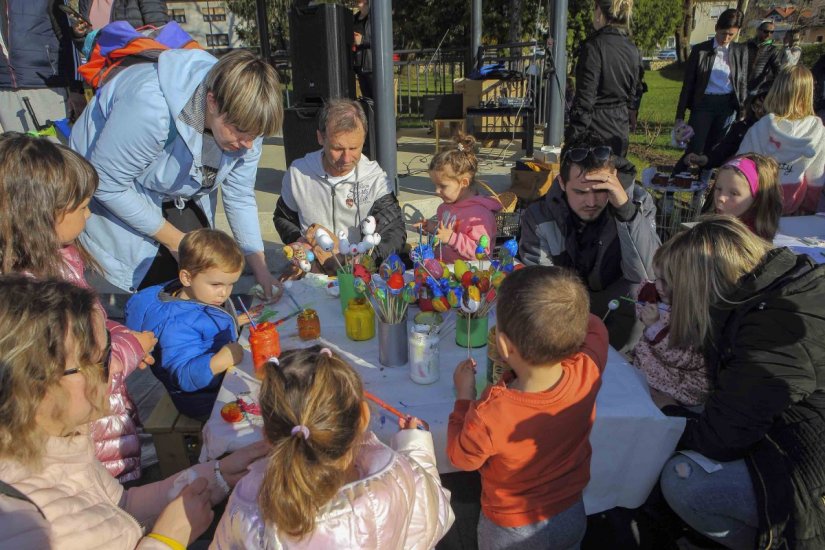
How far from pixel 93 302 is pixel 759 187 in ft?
9.63

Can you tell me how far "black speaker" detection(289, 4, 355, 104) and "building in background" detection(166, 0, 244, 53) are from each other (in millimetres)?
30757

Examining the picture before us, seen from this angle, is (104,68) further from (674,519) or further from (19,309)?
(674,519)

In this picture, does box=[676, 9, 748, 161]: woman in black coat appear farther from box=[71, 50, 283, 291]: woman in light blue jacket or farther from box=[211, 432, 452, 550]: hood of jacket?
box=[211, 432, 452, 550]: hood of jacket

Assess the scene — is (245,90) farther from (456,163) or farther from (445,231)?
(456,163)

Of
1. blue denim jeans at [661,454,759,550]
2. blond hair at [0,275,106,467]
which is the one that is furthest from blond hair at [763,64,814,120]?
blond hair at [0,275,106,467]

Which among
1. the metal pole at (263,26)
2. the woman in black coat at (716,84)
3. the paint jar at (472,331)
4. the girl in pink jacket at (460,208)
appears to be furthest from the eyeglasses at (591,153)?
the metal pole at (263,26)

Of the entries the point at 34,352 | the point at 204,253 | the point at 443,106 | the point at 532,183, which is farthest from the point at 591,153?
the point at 443,106

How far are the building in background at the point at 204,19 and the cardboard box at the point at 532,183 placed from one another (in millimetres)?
32143

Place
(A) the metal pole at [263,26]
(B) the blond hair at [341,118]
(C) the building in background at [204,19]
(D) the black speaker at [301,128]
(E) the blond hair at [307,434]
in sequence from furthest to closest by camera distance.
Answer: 1. (C) the building in background at [204,19]
2. (A) the metal pole at [263,26]
3. (D) the black speaker at [301,128]
4. (B) the blond hair at [341,118]
5. (E) the blond hair at [307,434]

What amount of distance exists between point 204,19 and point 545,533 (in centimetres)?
3928

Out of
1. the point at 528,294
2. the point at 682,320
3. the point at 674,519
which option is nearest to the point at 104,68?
the point at 528,294

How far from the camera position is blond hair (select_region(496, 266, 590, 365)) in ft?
4.38

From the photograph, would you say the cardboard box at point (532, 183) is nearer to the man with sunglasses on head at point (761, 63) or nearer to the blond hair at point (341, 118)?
the man with sunglasses on head at point (761, 63)

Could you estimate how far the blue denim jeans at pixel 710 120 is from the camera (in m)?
5.96
